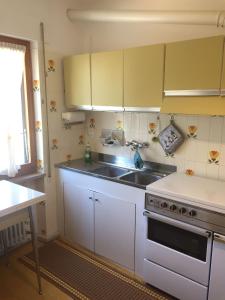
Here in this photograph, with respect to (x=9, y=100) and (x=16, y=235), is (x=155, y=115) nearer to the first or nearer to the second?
(x=9, y=100)

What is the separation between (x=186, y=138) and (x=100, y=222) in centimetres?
111

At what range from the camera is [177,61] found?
76.2 inches

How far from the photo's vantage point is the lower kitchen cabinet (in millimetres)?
2266

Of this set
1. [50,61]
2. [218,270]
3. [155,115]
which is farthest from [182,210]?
[50,61]

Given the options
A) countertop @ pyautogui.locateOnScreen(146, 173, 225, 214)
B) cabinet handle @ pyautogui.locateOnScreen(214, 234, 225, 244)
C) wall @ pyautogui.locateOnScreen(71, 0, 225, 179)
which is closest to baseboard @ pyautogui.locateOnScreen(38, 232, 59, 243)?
wall @ pyautogui.locateOnScreen(71, 0, 225, 179)

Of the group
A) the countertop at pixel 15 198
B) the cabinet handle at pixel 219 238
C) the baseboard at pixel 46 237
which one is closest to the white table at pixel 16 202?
A: the countertop at pixel 15 198

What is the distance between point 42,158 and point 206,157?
5.21ft

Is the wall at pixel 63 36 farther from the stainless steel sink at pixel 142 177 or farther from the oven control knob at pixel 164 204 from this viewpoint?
the oven control knob at pixel 164 204

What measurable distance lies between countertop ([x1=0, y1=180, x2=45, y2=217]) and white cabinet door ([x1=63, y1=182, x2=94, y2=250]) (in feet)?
2.08

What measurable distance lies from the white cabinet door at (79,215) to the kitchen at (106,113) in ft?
0.56

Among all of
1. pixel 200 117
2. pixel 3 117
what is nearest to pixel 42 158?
pixel 3 117

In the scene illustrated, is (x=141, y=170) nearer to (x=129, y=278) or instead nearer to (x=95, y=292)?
(x=129, y=278)

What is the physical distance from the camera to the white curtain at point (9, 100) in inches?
91.4

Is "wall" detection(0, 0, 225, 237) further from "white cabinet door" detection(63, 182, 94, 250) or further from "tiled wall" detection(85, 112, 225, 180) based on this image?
"white cabinet door" detection(63, 182, 94, 250)
